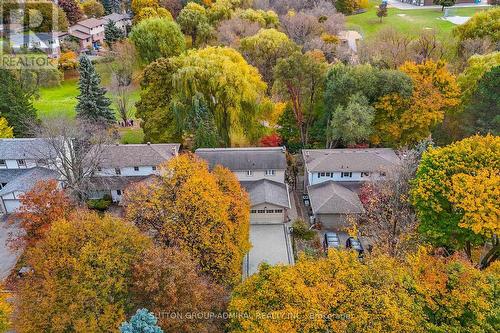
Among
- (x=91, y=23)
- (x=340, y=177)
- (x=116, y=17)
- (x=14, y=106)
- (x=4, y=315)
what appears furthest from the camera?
(x=116, y=17)

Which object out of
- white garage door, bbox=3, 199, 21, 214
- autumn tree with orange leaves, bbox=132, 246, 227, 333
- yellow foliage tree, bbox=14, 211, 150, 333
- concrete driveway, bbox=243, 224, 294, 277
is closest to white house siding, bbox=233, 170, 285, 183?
concrete driveway, bbox=243, 224, 294, 277

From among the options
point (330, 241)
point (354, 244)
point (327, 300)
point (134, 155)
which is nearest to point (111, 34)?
point (134, 155)

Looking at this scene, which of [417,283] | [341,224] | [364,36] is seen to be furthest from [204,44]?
[417,283]

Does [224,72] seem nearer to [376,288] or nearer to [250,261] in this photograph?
[250,261]

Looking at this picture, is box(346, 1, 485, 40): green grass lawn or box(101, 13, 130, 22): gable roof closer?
box(346, 1, 485, 40): green grass lawn

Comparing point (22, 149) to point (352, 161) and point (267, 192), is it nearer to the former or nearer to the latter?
point (267, 192)

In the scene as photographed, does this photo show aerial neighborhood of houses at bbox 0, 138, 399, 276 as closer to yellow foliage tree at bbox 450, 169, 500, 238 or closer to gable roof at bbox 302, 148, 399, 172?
gable roof at bbox 302, 148, 399, 172
